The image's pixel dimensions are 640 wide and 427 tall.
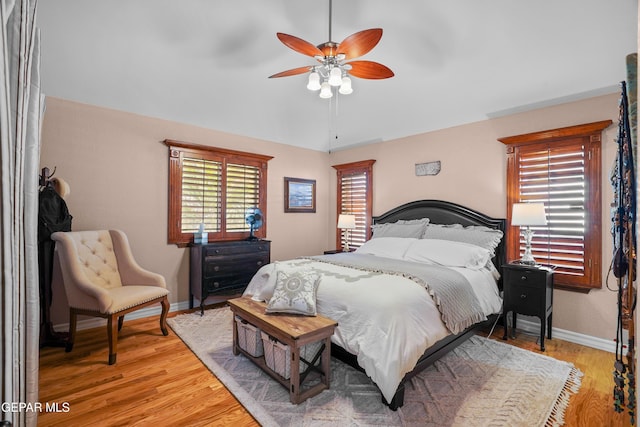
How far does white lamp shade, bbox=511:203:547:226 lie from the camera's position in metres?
3.00

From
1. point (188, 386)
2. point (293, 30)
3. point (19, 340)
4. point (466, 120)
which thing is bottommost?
point (188, 386)

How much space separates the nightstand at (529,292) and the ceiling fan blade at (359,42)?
257 cm

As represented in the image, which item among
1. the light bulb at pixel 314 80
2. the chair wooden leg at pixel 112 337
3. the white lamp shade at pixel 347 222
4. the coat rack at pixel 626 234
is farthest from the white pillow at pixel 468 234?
the chair wooden leg at pixel 112 337

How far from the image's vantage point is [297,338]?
6.59ft

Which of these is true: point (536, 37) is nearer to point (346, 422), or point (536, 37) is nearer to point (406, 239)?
point (406, 239)

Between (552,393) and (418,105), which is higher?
(418,105)

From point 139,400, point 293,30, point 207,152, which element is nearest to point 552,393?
point 139,400

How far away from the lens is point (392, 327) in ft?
6.61

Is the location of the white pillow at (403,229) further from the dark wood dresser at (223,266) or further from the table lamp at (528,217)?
the dark wood dresser at (223,266)

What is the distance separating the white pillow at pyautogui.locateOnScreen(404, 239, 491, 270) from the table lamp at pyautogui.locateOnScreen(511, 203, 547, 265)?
Result: 379 millimetres

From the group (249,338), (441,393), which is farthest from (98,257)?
(441,393)

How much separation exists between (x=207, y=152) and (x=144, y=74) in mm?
1229

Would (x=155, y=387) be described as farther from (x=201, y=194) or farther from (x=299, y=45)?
(x=299, y=45)

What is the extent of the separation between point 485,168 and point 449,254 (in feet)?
4.35
